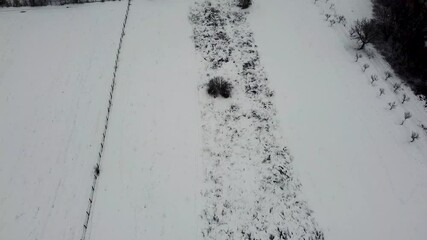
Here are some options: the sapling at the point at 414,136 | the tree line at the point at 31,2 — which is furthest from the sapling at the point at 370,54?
the tree line at the point at 31,2

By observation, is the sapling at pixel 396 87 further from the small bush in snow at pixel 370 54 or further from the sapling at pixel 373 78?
the small bush in snow at pixel 370 54

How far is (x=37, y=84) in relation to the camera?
14352 millimetres

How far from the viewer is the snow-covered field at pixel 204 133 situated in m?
10.4

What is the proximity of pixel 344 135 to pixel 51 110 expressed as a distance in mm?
10510

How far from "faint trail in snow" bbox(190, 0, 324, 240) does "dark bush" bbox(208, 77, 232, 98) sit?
25 cm

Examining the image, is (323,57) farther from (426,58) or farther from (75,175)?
(75,175)

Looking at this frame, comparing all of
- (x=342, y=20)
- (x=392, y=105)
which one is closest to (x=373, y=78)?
(x=392, y=105)

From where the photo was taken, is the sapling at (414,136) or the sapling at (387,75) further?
the sapling at (387,75)

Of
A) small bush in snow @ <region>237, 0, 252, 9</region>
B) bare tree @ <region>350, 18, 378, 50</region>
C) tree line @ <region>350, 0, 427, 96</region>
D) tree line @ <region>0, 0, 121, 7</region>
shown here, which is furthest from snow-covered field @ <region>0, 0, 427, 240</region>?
tree line @ <region>0, 0, 121, 7</region>

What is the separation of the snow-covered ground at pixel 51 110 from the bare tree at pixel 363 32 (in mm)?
10585

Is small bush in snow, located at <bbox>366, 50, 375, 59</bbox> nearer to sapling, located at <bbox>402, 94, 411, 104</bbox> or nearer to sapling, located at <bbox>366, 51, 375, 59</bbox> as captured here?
sapling, located at <bbox>366, 51, 375, 59</bbox>

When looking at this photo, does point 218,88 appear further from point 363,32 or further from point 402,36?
point 402,36

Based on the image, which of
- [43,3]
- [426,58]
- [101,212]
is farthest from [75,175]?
[426,58]

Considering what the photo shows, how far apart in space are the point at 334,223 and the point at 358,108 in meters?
4.88
